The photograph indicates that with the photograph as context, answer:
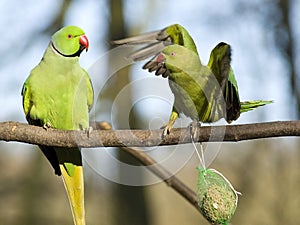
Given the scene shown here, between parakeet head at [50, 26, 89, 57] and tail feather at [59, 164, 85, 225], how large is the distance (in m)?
0.73

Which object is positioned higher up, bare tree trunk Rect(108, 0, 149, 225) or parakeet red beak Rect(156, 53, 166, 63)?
parakeet red beak Rect(156, 53, 166, 63)

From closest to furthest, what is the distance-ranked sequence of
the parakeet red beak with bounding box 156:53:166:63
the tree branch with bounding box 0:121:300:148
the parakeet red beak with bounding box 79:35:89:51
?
the tree branch with bounding box 0:121:300:148, the parakeet red beak with bounding box 156:53:166:63, the parakeet red beak with bounding box 79:35:89:51

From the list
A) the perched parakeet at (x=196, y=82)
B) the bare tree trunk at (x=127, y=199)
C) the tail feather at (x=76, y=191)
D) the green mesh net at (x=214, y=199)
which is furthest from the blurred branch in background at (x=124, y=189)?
the green mesh net at (x=214, y=199)

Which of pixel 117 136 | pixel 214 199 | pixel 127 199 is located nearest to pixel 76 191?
pixel 117 136

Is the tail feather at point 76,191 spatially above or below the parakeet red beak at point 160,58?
below

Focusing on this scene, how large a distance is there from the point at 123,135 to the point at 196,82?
67 centimetres

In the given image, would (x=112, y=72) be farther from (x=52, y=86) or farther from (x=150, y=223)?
(x=52, y=86)

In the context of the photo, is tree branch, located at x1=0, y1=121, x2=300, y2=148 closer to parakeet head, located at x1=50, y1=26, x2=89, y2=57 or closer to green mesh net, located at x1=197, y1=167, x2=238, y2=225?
green mesh net, located at x1=197, y1=167, x2=238, y2=225

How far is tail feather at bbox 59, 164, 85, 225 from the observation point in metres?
2.95

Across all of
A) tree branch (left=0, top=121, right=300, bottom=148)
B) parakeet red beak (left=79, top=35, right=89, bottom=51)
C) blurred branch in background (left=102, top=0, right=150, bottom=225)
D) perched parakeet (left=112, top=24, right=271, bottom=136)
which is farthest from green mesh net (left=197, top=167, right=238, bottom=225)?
blurred branch in background (left=102, top=0, right=150, bottom=225)

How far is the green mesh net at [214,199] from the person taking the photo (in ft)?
8.25

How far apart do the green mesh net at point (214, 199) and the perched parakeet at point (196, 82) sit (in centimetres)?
35

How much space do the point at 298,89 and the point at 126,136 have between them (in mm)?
4263

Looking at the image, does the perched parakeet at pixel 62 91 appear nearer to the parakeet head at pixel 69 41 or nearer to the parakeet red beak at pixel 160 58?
the parakeet head at pixel 69 41
